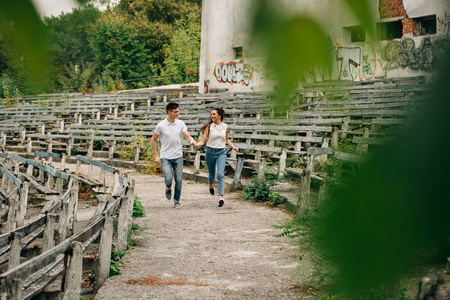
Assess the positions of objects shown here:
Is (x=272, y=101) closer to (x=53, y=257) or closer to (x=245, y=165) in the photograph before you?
(x=53, y=257)

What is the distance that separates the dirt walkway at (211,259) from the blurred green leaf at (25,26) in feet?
7.43

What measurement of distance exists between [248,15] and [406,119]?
13.4 inches

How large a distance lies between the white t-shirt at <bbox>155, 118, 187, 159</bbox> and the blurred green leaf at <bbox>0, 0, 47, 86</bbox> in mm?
6292

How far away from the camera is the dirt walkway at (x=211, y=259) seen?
3.78 m

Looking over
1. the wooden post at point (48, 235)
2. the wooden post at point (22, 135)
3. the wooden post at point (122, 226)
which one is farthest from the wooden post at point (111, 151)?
the wooden post at point (48, 235)

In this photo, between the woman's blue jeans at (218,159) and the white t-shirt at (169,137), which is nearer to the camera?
the white t-shirt at (169,137)

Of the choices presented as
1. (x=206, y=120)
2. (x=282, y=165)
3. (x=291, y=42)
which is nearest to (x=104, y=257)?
(x=291, y=42)

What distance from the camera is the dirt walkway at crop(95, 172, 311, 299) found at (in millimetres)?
3777

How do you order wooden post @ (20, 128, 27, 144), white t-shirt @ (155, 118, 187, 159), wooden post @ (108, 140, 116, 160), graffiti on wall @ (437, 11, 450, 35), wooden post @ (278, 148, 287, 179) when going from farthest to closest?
wooden post @ (20, 128, 27, 144)
wooden post @ (108, 140, 116, 160)
wooden post @ (278, 148, 287, 179)
white t-shirt @ (155, 118, 187, 159)
graffiti on wall @ (437, 11, 450, 35)

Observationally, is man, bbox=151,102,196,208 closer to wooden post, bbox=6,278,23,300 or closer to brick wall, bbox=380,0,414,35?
wooden post, bbox=6,278,23,300

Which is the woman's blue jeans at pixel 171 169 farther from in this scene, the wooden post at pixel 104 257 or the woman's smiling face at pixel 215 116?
the wooden post at pixel 104 257

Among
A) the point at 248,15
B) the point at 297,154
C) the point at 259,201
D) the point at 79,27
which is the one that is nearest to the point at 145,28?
the point at 79,27

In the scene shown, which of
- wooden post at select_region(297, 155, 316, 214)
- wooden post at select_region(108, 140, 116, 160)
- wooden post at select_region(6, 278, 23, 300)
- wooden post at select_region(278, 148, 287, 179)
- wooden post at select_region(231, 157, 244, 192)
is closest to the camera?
wooden post at select_region(6, 278, 23, 300)

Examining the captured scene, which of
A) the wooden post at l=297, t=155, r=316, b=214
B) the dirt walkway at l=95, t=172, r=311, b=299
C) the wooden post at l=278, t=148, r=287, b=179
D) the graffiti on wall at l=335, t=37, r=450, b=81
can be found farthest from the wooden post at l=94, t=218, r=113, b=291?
the wooden post at l=278, t=148, r=287, b=179
